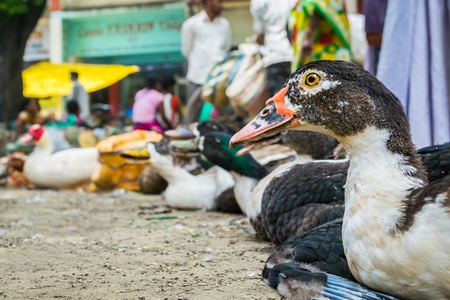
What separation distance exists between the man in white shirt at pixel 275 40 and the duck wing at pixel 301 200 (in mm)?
3104

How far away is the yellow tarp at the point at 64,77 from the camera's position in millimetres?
17141

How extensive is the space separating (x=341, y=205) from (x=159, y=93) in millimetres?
7643

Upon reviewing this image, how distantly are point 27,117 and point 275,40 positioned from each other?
6714 millimetres

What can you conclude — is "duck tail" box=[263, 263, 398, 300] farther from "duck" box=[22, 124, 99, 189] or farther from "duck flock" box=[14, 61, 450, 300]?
"duck" box=[22, 124, 99, 189]

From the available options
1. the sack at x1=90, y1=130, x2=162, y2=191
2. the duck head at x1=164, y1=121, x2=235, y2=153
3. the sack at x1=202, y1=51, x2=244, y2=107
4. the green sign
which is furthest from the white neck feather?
the green sign

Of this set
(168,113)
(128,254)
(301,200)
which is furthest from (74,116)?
(301,200)

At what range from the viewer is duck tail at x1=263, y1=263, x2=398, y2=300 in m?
2.15

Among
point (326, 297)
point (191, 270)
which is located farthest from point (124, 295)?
point (326, 297)

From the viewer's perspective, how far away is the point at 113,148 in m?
7.12

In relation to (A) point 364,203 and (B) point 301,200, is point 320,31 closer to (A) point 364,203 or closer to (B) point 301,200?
(B) point 301,200

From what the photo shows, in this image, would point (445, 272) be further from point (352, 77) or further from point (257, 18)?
point (257, 18)

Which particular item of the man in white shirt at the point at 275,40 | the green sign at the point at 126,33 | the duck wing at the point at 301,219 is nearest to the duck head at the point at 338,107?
the duck wing at the point at 301,219

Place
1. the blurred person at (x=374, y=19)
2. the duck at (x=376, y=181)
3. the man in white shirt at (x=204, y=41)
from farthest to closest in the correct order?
1. the man in white shirt at (x=204, y=41)
2. the blurred person at (x=374, y=19)
3. the duck at (x=376, y=181)

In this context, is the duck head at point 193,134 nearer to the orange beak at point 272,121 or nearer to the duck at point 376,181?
the orange beak at point 272,121
